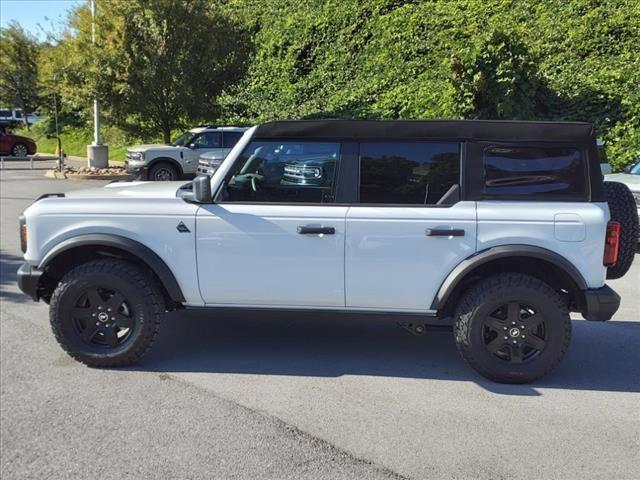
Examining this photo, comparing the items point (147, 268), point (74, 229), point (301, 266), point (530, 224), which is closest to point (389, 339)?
point (301, 266)

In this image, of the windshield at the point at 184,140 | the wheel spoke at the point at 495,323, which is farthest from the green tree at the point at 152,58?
the wheel spoke at the point at 495,323

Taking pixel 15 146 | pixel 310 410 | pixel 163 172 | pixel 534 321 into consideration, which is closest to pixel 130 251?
pixel 310 410

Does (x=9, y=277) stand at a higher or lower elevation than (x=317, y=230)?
lower

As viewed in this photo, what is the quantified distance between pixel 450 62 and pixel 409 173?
11592 millimetres

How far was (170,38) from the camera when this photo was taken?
17.4 m

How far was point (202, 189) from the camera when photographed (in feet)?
14.2

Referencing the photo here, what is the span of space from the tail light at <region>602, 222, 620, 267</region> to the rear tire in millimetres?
14165

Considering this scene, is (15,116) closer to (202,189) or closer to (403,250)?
(202,189)

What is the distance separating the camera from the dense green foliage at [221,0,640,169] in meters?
14.3

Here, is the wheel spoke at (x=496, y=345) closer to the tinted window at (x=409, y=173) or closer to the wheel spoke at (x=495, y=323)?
the wheel spoke at (x=495, y=323)

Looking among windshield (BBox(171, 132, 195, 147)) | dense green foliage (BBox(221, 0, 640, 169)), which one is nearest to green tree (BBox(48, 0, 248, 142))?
windshield (BBox(171, 132, 195, 147))

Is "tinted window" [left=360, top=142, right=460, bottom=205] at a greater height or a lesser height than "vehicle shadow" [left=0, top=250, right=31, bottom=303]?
greater

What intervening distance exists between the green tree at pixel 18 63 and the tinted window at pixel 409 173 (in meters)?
35.3

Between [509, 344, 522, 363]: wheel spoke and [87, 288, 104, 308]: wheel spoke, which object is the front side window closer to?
[87, 288, 104, 308]: wheel spoke
